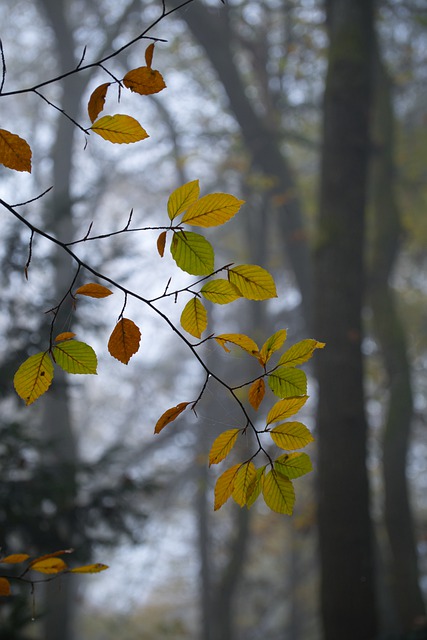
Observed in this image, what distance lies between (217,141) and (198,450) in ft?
17.6

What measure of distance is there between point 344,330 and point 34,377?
2710 millimetres

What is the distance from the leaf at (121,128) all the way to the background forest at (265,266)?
53 centimetres

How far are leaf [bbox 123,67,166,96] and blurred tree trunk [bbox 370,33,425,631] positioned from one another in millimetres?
3854

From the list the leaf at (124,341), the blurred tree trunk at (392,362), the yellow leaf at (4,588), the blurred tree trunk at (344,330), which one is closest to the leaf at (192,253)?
the leaf at (124,341)

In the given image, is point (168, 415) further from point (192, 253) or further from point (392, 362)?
point (392, 362)

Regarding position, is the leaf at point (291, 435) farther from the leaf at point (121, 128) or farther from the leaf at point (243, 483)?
the leaf at point (121, 128)

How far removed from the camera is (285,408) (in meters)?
1.01

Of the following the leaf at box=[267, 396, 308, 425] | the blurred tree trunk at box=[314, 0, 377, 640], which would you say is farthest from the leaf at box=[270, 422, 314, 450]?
the blurred tree trunk at box=[314, 0, 377, 640]

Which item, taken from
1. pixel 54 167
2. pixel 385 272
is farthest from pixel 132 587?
pixel 385 272

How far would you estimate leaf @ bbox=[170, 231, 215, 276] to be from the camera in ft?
3.07

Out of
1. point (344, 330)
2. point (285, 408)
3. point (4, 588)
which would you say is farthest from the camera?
point (344, 330)

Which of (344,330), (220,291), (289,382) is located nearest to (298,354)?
(289,382)

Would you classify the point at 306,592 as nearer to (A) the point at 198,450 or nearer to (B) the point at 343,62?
(A) the point at 198,450

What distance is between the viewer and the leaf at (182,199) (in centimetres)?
90
